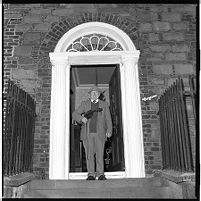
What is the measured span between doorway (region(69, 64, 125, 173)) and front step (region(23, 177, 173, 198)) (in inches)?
51.1

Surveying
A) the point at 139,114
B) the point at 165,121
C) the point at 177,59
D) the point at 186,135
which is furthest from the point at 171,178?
the point at 177,59

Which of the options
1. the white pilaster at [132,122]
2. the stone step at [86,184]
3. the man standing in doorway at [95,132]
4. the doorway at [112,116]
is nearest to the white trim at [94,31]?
the white pilaster at [132,122]

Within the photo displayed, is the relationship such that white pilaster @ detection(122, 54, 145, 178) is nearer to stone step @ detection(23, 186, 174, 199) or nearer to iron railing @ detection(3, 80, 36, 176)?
stone step @ detection(23, 186, 174, 199)

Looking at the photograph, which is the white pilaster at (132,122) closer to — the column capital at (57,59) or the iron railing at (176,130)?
the iron railing at (176,130)

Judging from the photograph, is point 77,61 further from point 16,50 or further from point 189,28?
A: point 189,28

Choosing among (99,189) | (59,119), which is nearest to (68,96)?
(59,119)

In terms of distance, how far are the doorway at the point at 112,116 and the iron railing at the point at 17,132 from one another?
4.12ft

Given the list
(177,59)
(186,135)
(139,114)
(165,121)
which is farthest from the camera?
(177,59)

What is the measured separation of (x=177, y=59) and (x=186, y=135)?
2.50 metres

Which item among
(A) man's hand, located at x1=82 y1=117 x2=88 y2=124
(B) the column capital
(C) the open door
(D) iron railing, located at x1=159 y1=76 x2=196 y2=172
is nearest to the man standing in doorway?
(A) man's hand, located at x1=82 y1=117 x2=88 y2=124

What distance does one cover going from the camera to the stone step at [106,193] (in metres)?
4.01

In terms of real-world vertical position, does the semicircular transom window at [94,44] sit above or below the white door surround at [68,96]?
above

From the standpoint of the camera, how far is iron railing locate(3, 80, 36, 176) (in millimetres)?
3973

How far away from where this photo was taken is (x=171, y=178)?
13.1 ft
